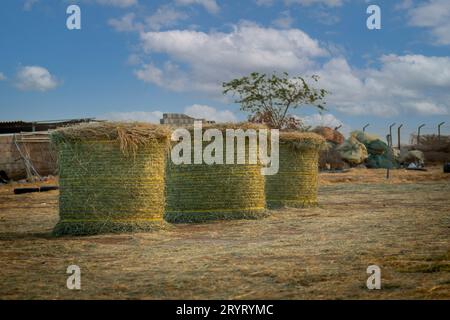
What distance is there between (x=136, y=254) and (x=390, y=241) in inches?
134

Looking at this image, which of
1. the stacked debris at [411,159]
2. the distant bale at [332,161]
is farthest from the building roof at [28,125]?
the stacked debris at [411,159]

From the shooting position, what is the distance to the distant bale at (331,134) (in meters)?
39.9

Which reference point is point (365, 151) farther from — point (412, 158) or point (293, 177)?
point (293, 177)

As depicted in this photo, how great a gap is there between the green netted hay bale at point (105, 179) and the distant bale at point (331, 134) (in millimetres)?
29846

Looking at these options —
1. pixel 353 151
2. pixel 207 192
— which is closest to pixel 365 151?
pixel 353 151

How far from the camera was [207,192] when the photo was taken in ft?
41.8

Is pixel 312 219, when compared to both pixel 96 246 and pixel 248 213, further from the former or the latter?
pixel 96 246

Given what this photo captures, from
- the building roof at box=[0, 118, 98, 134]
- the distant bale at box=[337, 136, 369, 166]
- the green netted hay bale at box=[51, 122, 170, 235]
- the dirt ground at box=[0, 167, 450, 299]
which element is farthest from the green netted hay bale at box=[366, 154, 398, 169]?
the green netted hay bale at box=[51, 122, 170, 235]

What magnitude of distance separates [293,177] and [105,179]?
6637 mm

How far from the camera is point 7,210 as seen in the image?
15914mm

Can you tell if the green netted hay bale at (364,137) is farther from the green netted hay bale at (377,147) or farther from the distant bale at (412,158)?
the distant bale at (412,158)

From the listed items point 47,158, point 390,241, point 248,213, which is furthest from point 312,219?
point 47,158

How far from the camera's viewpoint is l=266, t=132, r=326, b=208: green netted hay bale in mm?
15875

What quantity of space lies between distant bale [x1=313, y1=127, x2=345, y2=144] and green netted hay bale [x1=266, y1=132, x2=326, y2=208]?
23.6 m
